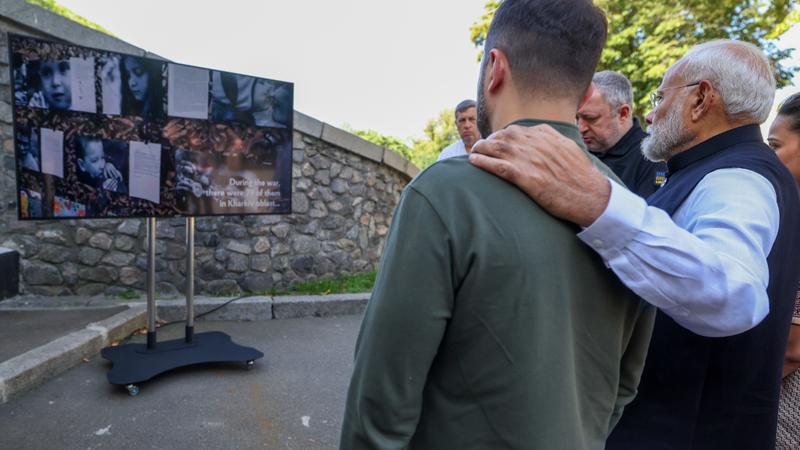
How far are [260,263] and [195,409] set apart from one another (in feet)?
8.92

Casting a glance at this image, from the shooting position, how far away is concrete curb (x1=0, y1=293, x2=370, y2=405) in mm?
3354

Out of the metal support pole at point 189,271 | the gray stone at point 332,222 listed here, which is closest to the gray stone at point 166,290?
the metal support pole at point 189,271

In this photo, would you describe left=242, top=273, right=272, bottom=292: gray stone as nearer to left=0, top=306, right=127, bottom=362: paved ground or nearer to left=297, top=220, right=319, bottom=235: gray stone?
left=297, top=220, right=319, bottom=235: gray stone

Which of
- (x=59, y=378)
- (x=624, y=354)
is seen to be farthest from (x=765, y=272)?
(x=59, y=378)

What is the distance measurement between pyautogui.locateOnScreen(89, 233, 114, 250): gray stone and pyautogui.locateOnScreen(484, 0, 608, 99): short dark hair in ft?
18.0

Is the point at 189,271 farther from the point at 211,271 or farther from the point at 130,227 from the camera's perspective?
the point at 130,227

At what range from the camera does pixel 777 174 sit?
1.32m

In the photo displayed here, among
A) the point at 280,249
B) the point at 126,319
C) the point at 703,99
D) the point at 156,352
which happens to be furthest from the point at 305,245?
the point at 703,99

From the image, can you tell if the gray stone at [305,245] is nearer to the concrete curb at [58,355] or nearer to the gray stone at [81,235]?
the concrete curb at [58,355]

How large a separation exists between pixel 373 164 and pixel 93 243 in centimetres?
352

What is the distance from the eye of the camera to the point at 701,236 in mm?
1122

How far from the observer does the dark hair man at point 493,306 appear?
0.88 meters

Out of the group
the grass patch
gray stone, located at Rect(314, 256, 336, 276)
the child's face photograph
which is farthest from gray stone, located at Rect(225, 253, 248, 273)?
the child's face photograph

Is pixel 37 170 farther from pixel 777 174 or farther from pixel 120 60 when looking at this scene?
pixel 777 174
